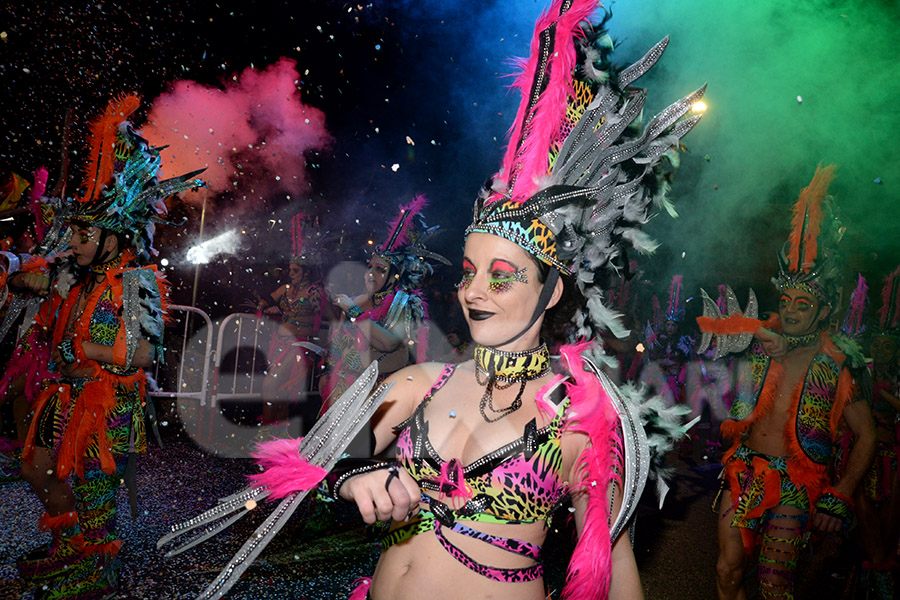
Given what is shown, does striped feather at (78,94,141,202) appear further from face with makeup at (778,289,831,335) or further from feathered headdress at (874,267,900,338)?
feathered headdress at (874,267,900,338)

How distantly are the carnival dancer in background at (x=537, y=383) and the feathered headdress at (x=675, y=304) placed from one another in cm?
925

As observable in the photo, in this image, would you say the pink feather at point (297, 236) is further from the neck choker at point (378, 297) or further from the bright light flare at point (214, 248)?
the neck choker at point (378, 297)

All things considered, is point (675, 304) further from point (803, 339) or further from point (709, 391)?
point (803, 339)

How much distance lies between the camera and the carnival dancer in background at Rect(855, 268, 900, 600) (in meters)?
4.21

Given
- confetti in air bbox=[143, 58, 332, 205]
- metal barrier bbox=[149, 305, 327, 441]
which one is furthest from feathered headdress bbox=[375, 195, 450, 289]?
confetti in air bbox=[143, 58, 332, 205]

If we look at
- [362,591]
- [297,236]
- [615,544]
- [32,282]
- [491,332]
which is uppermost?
[297,236]

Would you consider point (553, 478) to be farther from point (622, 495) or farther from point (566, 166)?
point (566, 166)

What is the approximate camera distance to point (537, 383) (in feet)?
6.36

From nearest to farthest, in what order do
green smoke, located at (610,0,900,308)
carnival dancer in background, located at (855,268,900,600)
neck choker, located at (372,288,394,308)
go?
carnival dancer in background, located at (855,268,900,600)
green smoke, located at (610,0,900,308)
neck choker, located at (372,288,394,308)

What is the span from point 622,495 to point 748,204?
11302mm

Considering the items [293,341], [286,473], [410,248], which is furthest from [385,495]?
[293,341]

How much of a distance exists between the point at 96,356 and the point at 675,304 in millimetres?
10474

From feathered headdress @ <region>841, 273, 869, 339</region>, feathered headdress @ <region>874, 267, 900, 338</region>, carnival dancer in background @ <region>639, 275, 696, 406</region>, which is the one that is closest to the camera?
feathered headdress @ <region>874, 267, 900, 338</region>

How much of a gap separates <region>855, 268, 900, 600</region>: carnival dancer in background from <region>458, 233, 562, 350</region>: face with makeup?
3279 millimetres
